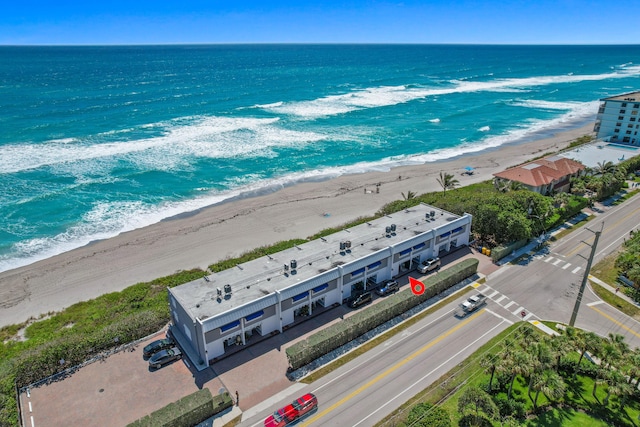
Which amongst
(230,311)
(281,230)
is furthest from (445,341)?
(281,230)

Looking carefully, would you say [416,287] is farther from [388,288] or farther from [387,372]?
[387,372]

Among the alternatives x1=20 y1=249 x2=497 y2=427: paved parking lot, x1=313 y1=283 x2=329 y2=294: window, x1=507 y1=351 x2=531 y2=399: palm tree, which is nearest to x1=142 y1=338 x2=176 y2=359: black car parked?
x1=20 y1=249 x2=497 y2=427: paved parking lot

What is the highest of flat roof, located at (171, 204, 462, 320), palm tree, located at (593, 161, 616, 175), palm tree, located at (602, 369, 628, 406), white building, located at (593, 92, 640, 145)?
white building, located at (593, 92, 640, 145)

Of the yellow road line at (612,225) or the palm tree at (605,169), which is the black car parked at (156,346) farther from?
the palm tree at (605,169)

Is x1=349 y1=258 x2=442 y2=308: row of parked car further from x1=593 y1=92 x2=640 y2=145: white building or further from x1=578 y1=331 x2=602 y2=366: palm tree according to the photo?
x1=593 y1=92 x2=640 y2=145: white building

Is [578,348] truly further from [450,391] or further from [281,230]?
[281,230]

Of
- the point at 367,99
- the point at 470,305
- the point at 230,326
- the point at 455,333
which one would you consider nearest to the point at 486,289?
the point at 470,305
